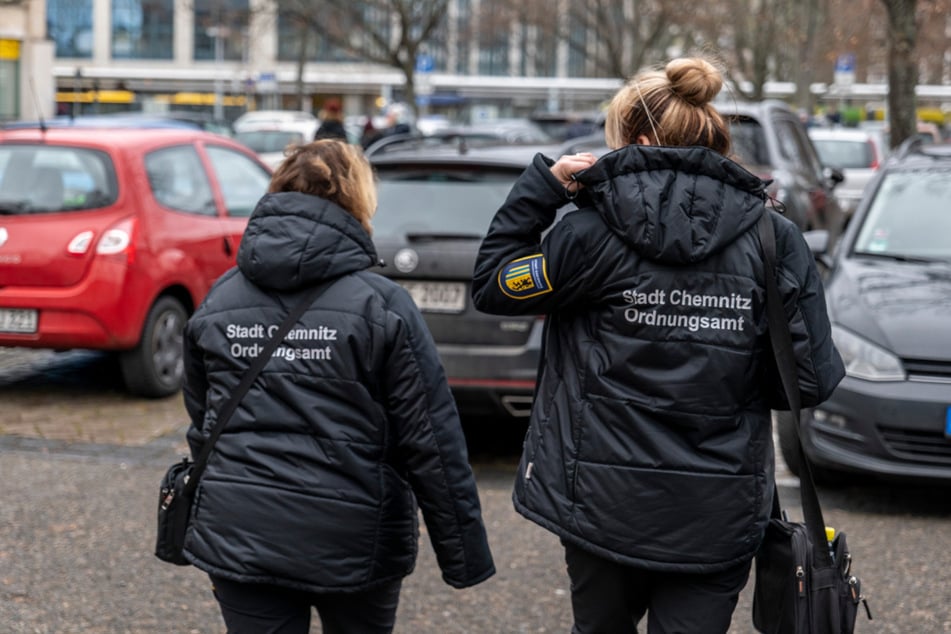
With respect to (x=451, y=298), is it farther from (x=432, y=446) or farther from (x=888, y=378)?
(x=432, y=446)

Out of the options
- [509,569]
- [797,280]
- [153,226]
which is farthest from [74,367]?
[797,280]

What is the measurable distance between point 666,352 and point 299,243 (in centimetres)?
A: 83

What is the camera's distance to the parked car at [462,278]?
6.19 meters

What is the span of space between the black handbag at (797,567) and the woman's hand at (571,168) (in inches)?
15.2

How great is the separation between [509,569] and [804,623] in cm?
242

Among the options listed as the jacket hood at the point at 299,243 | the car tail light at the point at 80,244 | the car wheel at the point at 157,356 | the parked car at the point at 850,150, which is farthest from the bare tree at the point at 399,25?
the jacket hood at the point at 299,243

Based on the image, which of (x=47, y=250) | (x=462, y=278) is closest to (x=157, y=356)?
(x=47, y=250)

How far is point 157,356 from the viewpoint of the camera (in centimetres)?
802

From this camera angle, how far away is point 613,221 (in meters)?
2.74

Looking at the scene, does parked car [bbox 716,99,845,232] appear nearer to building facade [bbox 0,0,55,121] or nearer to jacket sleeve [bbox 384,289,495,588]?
jacket sleeve [bbox 384,289,495,588]

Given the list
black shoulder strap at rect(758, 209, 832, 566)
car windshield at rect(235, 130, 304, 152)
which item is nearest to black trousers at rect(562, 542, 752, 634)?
black shoulder strap at rect(758, 209, 832, 566)

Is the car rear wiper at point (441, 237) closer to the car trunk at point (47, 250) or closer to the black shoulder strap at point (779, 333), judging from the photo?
the car trunk at point (47, 250)

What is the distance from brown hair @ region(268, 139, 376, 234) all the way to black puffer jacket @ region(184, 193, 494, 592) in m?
0.05

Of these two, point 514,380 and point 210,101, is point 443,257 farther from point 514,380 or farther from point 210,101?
point 210,101
